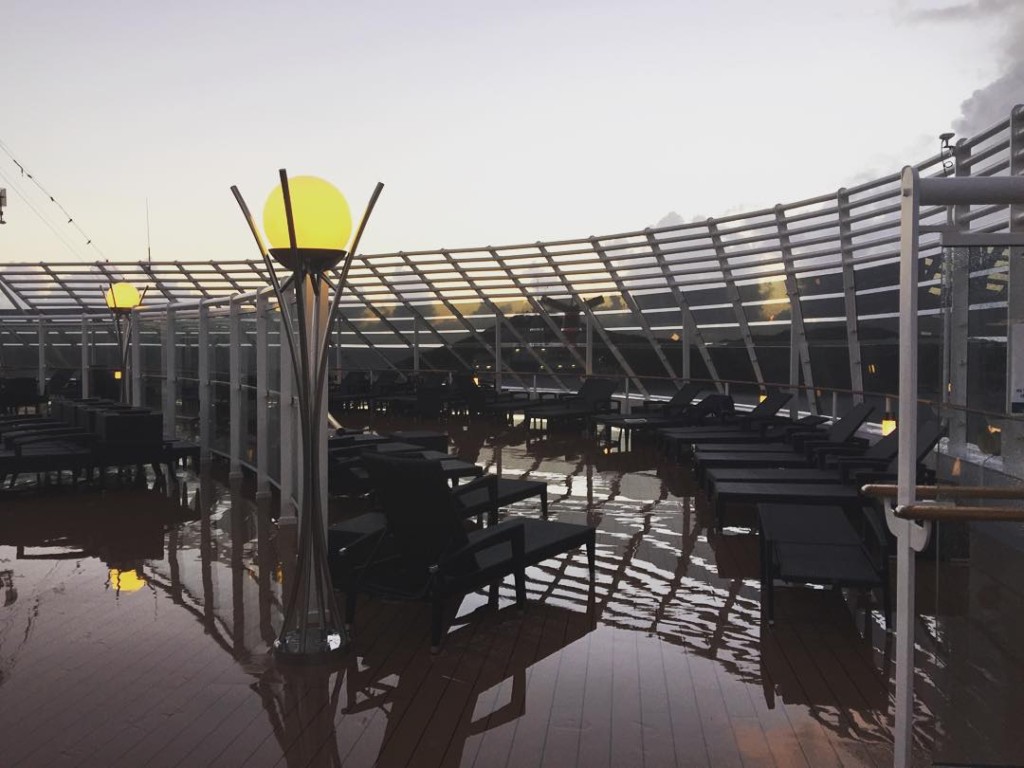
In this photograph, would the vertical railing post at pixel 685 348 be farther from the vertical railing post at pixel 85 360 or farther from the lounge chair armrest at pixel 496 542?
the lounge chair armrest at pixel 496 542

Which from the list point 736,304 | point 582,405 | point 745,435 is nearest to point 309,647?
point 745,435

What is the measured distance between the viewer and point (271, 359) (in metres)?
7.56

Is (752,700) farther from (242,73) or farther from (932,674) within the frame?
(242,73)

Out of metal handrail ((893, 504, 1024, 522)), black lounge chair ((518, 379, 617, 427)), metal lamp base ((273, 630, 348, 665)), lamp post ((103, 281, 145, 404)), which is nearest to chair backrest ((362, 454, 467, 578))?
metal lamp base ((273, 630, 348, 665))

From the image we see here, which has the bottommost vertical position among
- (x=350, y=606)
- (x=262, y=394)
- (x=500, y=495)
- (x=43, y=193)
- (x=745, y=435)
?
(x=350, y=606)

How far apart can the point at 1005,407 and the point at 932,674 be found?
65.3 inches

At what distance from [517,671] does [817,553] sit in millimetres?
1913

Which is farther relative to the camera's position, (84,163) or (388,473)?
(84,163)

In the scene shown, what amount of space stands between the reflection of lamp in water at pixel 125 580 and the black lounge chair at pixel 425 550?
57.1 inches

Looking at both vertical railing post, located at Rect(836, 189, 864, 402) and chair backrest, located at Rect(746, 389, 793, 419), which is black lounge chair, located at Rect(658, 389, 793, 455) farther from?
vertical railing post, located at Rect(836, 189, 864, 402)

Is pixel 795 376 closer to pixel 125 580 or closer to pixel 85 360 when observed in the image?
pixel 125 580

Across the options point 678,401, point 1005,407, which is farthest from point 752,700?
point 678,401

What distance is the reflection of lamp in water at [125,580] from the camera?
17.0 ft

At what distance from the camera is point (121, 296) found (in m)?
12.4
